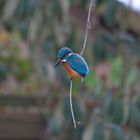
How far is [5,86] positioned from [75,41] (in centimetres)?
112

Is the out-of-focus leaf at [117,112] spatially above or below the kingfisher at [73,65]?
above

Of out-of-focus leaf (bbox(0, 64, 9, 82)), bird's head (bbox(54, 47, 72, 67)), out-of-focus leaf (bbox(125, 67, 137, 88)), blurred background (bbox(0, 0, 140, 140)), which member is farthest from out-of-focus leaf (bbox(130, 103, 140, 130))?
bird's head (bbox(54, 47, 72, 67))

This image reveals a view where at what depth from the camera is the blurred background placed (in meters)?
2.69

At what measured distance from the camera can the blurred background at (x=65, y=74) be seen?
2.69 metres

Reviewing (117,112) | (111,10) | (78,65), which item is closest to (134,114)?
(117,112)

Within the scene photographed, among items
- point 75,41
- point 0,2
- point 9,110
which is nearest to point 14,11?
point 0,2

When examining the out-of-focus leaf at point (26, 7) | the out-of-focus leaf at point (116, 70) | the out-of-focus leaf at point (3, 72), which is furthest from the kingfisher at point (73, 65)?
the out-of-focus leaf at point (3, 72)

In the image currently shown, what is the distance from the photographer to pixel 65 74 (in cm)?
343

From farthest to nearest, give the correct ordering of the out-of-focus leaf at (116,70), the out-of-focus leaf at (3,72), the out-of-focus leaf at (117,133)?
the out-of-focus leaf at (3,72) < the out-of-focus leaf at (116,70) < the out-of-focus leaf at (117,133)

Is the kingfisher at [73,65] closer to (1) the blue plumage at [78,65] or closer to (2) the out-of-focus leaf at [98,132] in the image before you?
(1) the blue plumage at [78,65]

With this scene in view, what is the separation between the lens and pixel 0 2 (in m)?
3.22

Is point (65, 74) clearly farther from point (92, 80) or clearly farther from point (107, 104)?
point (107, 104)

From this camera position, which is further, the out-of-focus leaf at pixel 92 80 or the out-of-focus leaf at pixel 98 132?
the out-of-focus leaf at pixel 92 80

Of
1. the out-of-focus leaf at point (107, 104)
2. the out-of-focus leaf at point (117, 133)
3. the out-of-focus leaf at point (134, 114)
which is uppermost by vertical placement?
the out-of-focus leaf at point (107, 104)
